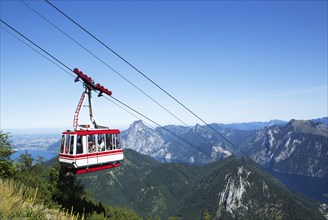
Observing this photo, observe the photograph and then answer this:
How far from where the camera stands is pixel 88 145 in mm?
25844

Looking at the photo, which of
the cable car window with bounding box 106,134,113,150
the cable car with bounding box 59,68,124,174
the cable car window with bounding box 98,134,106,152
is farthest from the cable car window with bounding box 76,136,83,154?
the cable car window with bounding box 106,134,113,150

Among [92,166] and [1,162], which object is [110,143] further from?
[1,162]

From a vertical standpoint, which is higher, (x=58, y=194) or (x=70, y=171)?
(x=70, y=171)

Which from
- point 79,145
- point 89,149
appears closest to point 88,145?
point 89,149

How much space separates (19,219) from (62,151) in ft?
53.0

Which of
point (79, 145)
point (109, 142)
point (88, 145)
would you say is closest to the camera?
point (79, 145)

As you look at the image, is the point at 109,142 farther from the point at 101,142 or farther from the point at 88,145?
the point at 88,145

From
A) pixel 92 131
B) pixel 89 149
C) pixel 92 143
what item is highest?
pixel 92 131

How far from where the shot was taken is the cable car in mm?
24906

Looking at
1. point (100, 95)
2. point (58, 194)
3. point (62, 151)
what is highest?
point (100, 95)

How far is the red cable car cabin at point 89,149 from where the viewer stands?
24859 millimetres

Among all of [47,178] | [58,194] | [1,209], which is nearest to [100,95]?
[1,209]

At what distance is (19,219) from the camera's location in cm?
1014

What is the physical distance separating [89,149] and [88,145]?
0.38 m
